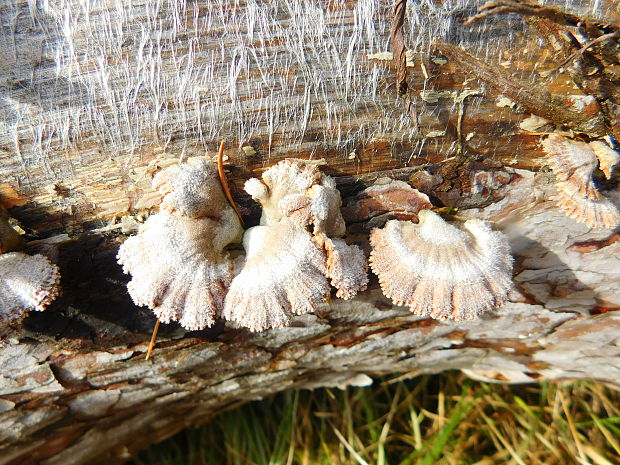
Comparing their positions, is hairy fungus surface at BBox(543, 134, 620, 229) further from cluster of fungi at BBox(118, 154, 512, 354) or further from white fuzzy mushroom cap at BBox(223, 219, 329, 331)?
white fuzzy mushroom cap at BBox(223, 219, 329, 331)

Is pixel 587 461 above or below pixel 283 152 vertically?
below

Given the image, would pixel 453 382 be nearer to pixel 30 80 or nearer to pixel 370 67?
pixel 370 67

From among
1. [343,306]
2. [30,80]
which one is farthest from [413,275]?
[30,80]

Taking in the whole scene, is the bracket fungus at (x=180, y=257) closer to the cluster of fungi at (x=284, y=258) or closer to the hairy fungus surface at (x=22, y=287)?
the cluster of fungi at (x=284, y=258)

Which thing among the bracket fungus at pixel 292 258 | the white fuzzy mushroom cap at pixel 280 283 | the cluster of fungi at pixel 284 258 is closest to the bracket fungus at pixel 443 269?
the cluster of fungi at pixel 284 258

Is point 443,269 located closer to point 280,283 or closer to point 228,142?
point 280,283

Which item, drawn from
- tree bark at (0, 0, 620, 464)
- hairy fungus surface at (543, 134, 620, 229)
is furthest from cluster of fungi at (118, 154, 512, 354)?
hairy fungus surface at (543, 134, 620, 229)
